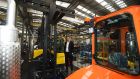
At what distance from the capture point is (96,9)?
8.71 meters

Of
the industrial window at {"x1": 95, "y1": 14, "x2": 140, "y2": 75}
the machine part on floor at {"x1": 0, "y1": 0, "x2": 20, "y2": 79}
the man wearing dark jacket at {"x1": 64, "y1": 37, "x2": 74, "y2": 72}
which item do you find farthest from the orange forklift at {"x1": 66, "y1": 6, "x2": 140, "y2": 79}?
the man wearing dark jacket at {"x1": 64, "y1": 37, "x2": 74, "y2": 72}

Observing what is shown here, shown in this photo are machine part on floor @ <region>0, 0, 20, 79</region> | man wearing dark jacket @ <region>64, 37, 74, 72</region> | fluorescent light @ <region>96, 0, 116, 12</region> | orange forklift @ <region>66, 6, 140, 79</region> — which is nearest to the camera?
machine part on floor @ <region>0, 0, 20, 79</region>

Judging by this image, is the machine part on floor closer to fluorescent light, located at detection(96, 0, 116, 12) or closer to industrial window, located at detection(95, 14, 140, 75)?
industrial window, located at detection(95, 14, 140, 75)

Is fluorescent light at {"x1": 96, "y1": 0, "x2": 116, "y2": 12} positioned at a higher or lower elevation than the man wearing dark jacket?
higher

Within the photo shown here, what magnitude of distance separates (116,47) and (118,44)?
0.27ft

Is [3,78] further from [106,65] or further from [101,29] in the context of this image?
[101,29]

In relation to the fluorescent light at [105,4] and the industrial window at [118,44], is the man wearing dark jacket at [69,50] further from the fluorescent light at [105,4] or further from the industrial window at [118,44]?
the industrial window at [118,44]

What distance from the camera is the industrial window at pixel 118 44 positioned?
233cm

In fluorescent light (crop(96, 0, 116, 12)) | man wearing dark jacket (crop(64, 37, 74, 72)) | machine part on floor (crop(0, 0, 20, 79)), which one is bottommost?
man wearing dark jacket (crop(64, 37, 74, 72))

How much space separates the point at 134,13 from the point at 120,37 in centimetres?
97

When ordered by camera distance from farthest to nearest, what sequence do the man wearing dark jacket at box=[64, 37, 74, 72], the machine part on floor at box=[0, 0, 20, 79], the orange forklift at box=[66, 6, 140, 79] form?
the man wearing dark jacket at box=[64, 37, 74, 72] → the orange forklift at box=[66, 6, 140, 79] → the machine part on floor at box=[0, 0, 20, 79]

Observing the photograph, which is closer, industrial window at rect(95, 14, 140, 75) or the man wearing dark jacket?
industrial window at rect(95, 14, 140, 75)

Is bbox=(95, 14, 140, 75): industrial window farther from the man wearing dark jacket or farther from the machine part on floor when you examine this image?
the man wearing dark jacket

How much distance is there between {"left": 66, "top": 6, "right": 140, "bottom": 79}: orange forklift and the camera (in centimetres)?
226
